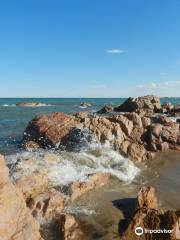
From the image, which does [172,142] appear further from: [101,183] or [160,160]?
[101,183]

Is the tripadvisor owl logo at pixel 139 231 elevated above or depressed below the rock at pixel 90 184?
below

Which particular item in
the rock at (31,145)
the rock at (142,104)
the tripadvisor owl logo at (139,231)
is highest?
the rock at (142,104)

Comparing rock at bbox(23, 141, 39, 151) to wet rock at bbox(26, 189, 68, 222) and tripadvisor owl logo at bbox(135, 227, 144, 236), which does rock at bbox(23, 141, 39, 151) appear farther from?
tripadvisor owl logo at bbox(135, 227, 144, 236)

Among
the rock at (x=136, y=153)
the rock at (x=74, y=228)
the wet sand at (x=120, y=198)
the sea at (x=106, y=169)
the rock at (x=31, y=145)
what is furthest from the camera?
the rock at (x=31, y=145)

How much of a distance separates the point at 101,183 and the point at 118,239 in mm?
3920

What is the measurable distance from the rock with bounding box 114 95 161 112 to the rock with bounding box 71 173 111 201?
3536 centimetres

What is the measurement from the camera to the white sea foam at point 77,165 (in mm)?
11320

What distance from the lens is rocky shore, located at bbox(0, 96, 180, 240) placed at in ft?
21.0

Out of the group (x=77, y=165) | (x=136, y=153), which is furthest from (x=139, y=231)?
(x=136, y=153)

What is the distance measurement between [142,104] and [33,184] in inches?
1558

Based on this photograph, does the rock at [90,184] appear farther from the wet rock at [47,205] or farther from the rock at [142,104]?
the rock at [142,104]

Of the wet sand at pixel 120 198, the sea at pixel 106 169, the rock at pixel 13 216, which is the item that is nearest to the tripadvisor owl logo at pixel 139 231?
the wet sand at pixel 120 198

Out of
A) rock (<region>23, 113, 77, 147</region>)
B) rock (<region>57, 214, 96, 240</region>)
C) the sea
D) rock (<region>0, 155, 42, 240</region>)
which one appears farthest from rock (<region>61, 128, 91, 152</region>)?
rock (<region>0, 155, 42, 240</region>)

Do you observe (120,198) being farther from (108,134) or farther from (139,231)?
(108,134)
